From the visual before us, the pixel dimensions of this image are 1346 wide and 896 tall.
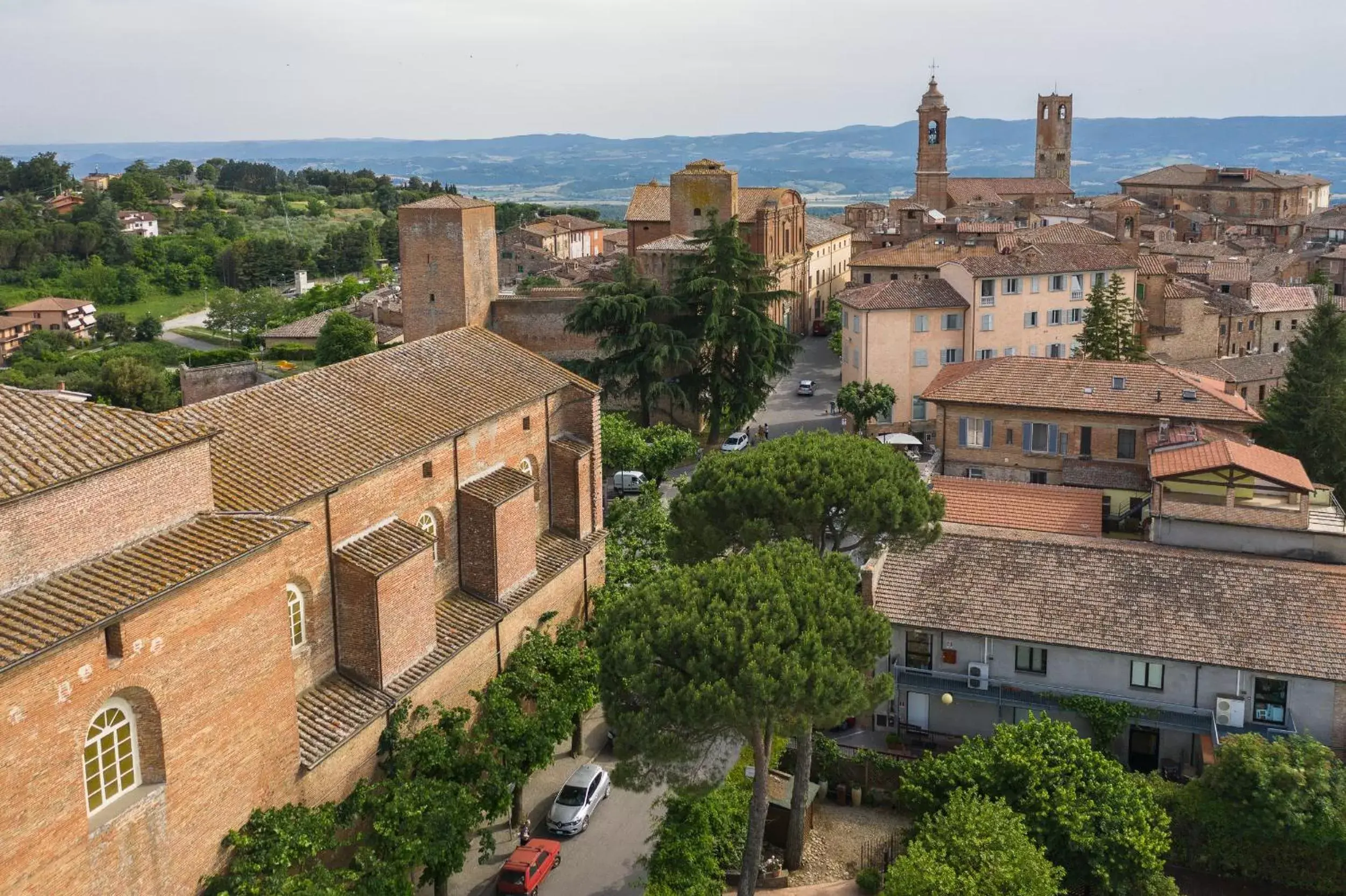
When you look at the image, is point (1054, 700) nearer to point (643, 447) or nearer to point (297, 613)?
point (297, 613)

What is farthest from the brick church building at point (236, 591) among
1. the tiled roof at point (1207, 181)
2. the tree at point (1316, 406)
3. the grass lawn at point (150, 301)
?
the tiled roof at point (1207, 181)

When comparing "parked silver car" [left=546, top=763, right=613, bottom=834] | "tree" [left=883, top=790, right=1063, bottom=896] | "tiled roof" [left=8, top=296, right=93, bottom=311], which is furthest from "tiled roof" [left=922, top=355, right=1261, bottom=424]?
"tiled roof" [left=8, top=296, right=93, bottom=311]

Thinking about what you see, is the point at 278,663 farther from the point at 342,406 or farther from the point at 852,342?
the point at 852,342

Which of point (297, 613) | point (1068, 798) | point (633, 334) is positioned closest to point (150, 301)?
point (633, 334)

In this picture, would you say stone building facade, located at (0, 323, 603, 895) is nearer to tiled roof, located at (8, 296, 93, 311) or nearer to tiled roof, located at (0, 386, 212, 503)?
tiled roof, located at (0, 386, 212, 503)

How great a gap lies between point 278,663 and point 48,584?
4304 millimetres

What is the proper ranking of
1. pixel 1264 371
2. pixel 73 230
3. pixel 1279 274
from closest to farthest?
pixel 1264 371
pixel 1279 274
pixel 73 230

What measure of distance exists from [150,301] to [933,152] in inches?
3064

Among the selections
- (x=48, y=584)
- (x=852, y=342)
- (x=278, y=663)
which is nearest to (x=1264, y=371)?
(x=852, y=342)

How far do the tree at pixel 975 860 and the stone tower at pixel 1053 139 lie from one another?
12191 centimetres

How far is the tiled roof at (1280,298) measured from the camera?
229 ft

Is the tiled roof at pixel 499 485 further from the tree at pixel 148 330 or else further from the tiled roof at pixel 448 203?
the tree at pixel 148 330

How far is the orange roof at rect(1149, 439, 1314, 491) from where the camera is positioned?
3111 cm

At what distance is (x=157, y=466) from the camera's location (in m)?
18.4
